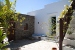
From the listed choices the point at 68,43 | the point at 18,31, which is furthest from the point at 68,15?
the point at 18,31

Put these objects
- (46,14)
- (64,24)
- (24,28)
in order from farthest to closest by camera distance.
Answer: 1. (24,28)
2. (46,14)
3. (64,24)

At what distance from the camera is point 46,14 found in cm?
1811

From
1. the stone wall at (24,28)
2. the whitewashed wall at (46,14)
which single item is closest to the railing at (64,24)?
the whitewashed wall at (46,14)

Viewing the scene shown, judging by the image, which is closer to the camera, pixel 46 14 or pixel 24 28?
pixel 46 14

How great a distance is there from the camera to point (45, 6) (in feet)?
60.3

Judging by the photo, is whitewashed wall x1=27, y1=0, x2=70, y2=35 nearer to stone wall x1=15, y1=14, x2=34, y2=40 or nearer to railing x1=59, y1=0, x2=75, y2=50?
stone wall x1=15, y1=14, x2=34, y2=40

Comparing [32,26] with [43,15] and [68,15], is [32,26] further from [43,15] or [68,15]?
[68,15]

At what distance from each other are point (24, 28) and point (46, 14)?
4.16m

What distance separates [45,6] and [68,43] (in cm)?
1153

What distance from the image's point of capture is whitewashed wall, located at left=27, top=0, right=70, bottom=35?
16.2 metres

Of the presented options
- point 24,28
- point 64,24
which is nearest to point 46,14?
point 24,28


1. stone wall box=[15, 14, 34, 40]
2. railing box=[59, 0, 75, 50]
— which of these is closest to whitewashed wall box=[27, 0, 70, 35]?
stone wall box=[15, 14, 34, 40]

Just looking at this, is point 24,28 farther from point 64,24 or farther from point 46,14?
point 64,24

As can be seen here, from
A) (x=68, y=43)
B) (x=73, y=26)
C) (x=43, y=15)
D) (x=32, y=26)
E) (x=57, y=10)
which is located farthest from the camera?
(x=32, y=26)
